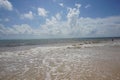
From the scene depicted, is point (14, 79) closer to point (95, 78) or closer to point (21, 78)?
point (21, 78)

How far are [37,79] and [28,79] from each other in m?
0.52

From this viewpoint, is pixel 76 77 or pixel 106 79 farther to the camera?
pixel 76 77

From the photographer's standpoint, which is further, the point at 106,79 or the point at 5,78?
the point at 5,78

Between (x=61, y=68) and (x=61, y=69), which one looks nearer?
(x=61, y=69)

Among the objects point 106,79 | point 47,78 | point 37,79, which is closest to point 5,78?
point 37,79

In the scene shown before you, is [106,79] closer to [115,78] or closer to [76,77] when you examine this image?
[115,78]

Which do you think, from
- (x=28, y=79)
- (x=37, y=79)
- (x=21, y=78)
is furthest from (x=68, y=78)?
(x=21, y=78)

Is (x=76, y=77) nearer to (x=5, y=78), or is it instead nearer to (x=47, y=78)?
(x=47, y=78)

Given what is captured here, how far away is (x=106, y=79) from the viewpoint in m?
7.26

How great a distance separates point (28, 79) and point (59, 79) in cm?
180

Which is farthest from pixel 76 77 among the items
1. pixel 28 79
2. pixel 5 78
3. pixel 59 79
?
pixel 5 78

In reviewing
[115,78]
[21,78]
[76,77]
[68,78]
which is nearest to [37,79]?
[21,78]

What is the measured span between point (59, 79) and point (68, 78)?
554 mm

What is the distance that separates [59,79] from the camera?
24.4ft
